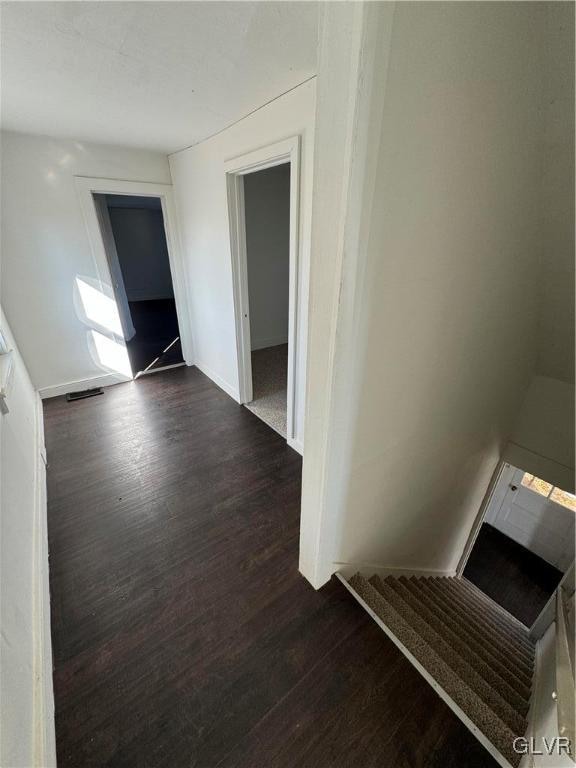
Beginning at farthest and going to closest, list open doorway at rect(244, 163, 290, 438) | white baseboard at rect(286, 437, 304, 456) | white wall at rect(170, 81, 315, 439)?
open doorway at rect(244, 163, 290, 438), white baseboard at rect(286, 437, 304, 456), white wall at rect(170, 81, 315, 439)

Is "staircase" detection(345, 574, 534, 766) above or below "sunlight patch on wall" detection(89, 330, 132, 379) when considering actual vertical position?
below

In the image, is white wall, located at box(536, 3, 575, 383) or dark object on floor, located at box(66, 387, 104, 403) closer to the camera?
white wall, located at box(536, 3, 575, 383)

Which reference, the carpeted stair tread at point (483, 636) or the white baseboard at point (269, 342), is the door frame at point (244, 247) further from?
the white baseboard at point (269, 342)

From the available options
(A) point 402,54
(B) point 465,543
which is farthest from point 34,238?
(B) point 465,543

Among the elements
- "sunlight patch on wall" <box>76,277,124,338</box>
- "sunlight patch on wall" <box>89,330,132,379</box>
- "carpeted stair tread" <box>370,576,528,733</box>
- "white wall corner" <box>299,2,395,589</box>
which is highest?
"white wall corner" <box>299,2,395,589</box>

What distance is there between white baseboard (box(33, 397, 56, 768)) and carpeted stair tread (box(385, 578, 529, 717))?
5.51 ft

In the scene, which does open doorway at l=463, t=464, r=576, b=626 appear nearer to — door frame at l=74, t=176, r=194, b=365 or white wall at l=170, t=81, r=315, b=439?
white wall at l=170, t=81, r=315, b=439

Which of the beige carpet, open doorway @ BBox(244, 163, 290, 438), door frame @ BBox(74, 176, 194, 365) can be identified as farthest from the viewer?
open doorway @ BBox(244, 163, 290, 438)

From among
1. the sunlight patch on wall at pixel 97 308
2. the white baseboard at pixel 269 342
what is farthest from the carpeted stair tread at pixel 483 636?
the sunlight patch on wall at pixel 97 308

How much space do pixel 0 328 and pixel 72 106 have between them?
169cm

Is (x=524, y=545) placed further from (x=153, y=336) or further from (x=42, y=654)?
(x=153, y=336)

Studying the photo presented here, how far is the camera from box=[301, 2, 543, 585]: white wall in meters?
0.80

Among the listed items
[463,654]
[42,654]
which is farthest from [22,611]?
[463,654]

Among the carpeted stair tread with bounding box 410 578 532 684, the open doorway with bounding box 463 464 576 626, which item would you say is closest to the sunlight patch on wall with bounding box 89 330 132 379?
the carpeted stair tread with bounding box 410 578 532 684
